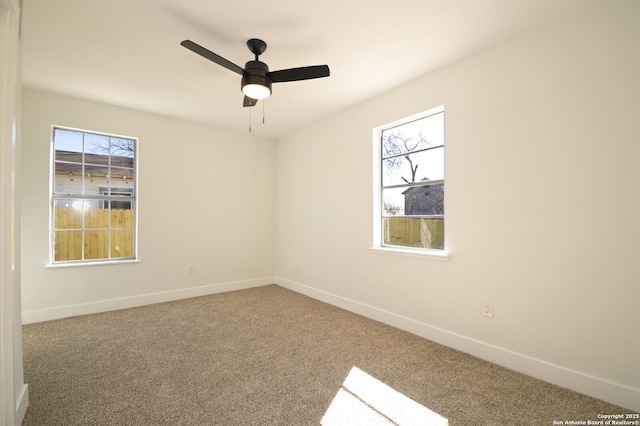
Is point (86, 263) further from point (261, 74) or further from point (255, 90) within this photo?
point (261, 74)

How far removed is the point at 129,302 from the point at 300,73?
364cm

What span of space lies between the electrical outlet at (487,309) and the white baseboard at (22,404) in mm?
3205

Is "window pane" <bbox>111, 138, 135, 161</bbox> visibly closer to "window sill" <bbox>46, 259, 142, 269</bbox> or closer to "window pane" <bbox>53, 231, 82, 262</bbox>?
"window pane" <bbox>53, 231, 82, 262</bbox>

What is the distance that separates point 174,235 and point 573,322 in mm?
4491

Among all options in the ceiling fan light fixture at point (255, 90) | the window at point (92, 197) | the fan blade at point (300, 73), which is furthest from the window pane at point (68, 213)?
the fan blade at point (300, 73)

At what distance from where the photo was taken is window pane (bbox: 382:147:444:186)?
2.97m

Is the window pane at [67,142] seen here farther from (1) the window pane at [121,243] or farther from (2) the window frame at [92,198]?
(1) the window pane at [121,243]

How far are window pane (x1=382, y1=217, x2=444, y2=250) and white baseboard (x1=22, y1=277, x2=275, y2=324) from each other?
2629 mm

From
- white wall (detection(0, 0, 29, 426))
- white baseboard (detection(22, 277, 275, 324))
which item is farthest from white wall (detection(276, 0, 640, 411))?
white baseboard (detection(22, 277, 275, 324))

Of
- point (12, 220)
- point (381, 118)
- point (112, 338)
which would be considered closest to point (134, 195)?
point (112, 338)

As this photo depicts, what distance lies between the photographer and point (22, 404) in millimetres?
1749

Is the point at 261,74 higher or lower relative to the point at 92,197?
higher

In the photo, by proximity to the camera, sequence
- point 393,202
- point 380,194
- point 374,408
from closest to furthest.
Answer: point 374,408 → point 393,202 → point 380,194

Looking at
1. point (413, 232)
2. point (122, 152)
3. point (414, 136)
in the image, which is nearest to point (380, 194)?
point (413, 232)
